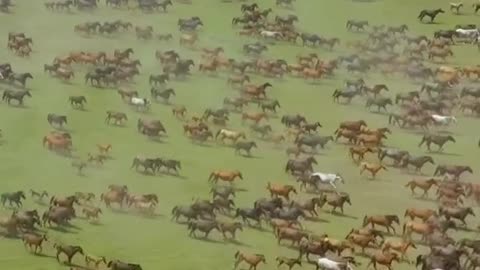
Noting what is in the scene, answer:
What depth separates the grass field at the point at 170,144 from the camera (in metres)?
4.67

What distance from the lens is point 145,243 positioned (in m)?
4.66

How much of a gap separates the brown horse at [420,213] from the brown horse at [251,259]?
806 millimetres

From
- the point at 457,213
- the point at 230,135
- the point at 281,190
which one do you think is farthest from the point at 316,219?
the point at 230,135

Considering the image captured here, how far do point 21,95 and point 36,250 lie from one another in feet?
5.19

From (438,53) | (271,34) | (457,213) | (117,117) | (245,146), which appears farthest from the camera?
(271,34)

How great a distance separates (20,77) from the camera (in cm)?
618

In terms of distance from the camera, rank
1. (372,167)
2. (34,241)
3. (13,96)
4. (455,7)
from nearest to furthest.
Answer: (34,241), (372,167), (13,96), (455,7)

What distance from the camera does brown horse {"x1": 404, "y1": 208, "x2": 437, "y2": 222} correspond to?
4.86 meters

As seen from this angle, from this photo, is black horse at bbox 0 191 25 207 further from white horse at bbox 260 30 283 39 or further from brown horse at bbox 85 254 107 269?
white horse at bbox 260 30 283 39

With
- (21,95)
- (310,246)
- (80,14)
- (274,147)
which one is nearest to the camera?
(310,246)

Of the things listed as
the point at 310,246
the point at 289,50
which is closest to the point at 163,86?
the point at 289,50

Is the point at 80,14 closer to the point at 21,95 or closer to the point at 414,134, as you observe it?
the point at 21,95

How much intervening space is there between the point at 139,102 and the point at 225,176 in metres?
1.00

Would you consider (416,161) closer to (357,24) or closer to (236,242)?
(236,242)
